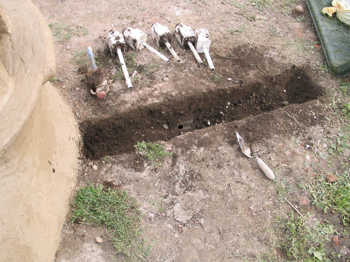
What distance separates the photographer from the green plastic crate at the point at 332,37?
4160 millimetres

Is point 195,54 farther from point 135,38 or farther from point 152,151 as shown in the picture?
point 152,151

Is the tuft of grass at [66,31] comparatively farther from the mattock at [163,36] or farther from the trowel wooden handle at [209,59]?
the trowel wooden handle at [209,59]

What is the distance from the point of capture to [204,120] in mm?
3764

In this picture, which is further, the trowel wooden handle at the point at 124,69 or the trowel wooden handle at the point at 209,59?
the trowel wooden handle at the point at 209,59

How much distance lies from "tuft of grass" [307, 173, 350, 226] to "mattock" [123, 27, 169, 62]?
238 centimetres

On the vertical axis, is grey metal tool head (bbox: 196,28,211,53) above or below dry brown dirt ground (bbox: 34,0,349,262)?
above

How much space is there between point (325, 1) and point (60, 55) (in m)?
4.20

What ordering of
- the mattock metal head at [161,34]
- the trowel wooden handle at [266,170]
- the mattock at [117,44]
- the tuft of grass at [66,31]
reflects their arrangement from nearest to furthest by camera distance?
the trowel wooden handle at [266,170]
the mattock at [117,44]
the mattock metal head at [161,34]
the tuft of grass at [66,31]

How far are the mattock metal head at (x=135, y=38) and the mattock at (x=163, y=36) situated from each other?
0.56 ft

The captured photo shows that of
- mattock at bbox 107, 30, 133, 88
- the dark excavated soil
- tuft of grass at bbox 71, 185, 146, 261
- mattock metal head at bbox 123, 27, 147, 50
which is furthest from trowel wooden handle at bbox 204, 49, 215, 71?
tuft of grass at bbox 71, 185, 146, 261

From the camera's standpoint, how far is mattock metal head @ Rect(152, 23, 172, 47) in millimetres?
4145

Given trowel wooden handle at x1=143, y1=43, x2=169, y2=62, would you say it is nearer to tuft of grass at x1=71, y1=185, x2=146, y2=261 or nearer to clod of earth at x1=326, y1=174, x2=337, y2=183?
tuft of grass at x1=71, y1=185, x2=146, y2=261

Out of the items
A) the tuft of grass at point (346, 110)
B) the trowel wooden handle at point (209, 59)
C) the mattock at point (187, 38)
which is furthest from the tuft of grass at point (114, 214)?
the tuft of grass at point (346, 110)

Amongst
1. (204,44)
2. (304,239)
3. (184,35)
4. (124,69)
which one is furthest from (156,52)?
(304,239)
